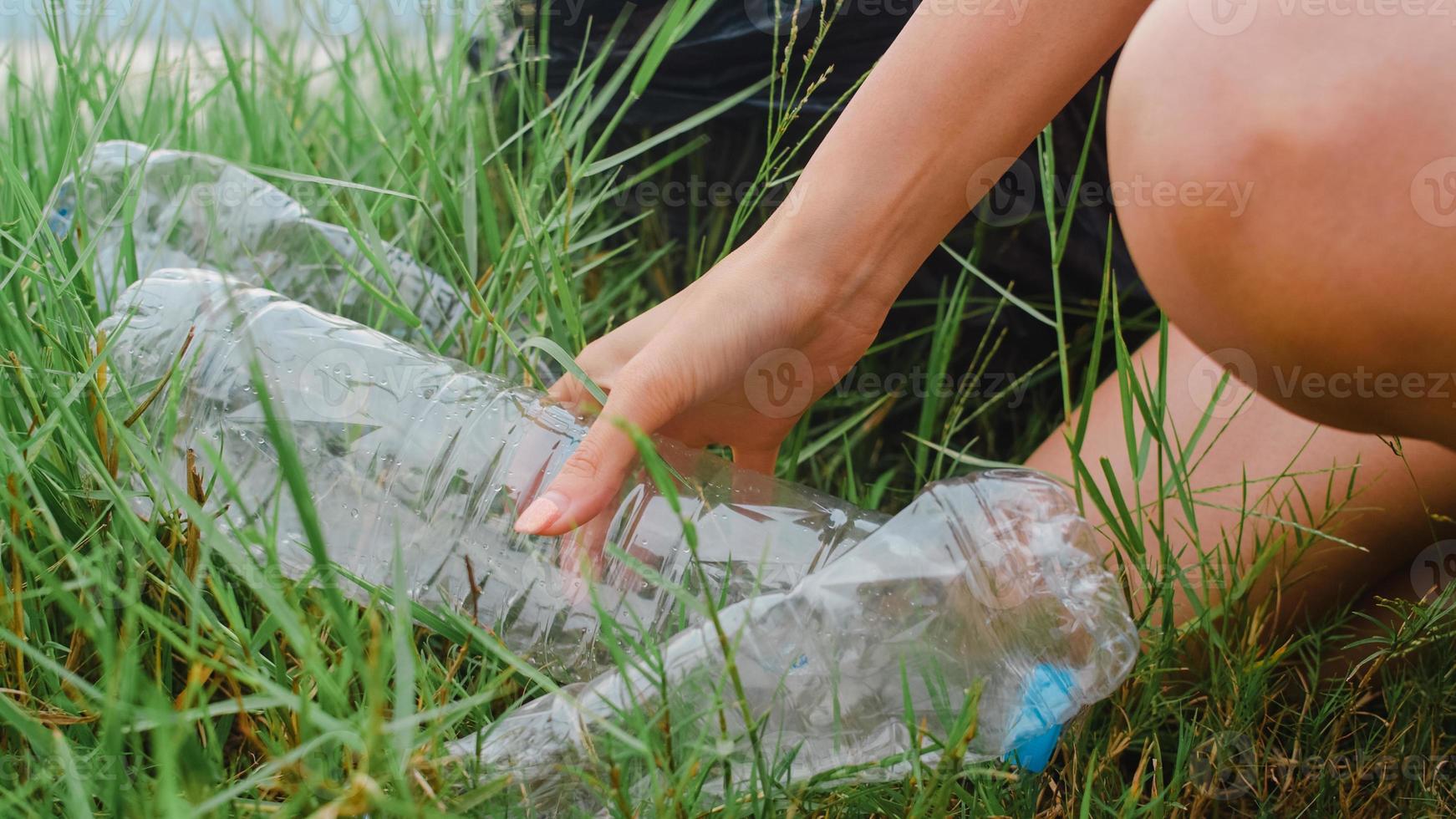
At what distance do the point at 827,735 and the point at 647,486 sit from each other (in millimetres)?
320

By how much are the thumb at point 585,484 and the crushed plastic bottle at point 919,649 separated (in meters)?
0.12

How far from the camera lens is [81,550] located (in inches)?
34.8

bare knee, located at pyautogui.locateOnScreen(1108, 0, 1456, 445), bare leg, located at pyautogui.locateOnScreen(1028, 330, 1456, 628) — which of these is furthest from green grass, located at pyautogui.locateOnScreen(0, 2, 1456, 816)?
bare knee, located at pyautogui.locateOnScreen(1108, 0, 1456, 445)

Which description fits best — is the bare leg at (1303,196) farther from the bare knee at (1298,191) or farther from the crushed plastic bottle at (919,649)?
the crushed plastic bottle at (919,649)

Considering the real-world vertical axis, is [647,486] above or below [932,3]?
below

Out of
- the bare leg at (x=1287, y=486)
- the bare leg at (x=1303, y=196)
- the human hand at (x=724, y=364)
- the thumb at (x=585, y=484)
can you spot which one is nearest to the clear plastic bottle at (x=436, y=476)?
the human hand at (x=724, y=364)

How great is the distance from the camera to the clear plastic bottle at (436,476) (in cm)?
109

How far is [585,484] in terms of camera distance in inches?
33.4

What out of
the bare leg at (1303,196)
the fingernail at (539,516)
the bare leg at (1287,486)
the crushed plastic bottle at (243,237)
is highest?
the bare leg at (1303,196)

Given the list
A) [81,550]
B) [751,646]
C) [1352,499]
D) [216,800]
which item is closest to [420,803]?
[216,800]

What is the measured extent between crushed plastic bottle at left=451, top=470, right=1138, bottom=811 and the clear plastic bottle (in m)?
0.17

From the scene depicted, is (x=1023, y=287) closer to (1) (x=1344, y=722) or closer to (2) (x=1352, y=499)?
(2) (x=1352, y=499)

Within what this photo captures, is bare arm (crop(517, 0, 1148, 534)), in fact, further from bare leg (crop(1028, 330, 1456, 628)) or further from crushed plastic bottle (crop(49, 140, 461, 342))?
crushed plastic bottle (crop(49, 140, 461, 342))

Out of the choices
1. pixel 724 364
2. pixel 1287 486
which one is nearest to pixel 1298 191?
pixel 724 364
